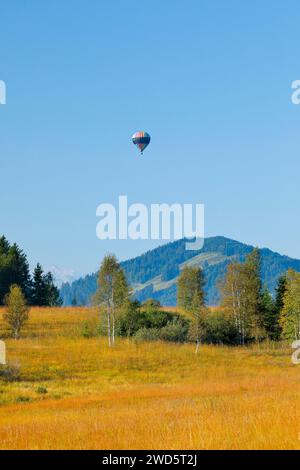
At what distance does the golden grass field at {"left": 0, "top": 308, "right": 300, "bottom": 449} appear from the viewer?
14293 mm

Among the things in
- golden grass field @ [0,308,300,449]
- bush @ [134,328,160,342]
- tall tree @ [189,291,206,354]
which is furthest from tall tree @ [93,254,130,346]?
tall tree @ [189,291,206,354]

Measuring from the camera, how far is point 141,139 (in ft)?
322

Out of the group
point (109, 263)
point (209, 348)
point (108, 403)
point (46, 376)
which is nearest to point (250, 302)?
point (209, 348)

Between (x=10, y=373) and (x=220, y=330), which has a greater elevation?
(x=220, y=330)

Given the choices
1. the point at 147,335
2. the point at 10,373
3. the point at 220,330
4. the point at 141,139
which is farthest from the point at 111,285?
the point at 141,139

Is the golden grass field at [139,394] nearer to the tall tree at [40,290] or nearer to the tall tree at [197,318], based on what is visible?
the tall tree at [197,318]

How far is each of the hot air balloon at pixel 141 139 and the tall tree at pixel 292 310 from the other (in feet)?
115

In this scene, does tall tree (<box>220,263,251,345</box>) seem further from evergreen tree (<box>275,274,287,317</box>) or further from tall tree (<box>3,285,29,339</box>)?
tall tree (<box>3,285,29,339</box>)

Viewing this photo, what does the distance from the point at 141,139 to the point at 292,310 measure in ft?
132

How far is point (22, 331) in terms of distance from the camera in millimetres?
72125

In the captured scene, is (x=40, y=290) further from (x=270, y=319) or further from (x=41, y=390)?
(x=41, y=390)

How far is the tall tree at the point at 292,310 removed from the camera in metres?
68.9
